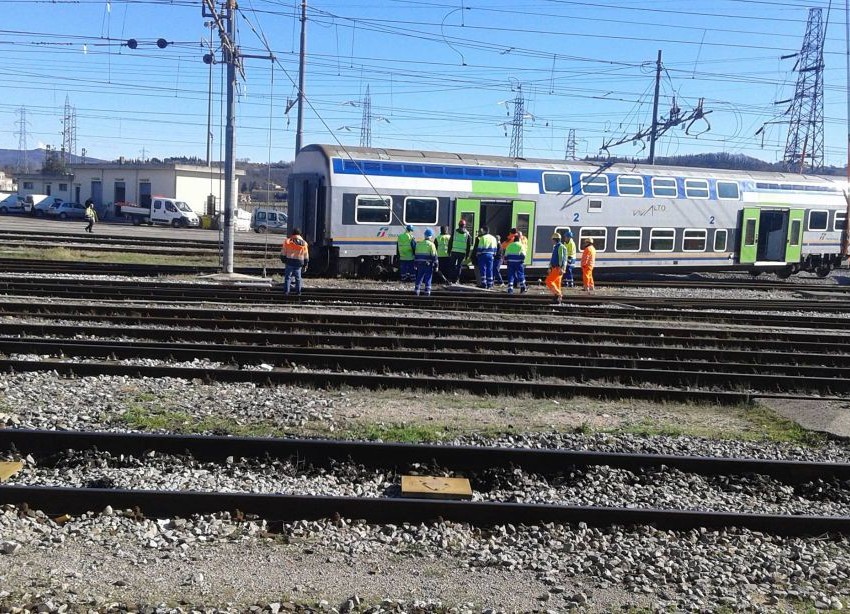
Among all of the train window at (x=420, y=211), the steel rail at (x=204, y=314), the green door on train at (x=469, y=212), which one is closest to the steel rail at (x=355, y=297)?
the steel rail at (x=204, y=314)

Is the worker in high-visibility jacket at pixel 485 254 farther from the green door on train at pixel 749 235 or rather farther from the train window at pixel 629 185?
the green door on train at pixel 749 235

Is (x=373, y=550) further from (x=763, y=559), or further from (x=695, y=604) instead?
(x=763, y=559)

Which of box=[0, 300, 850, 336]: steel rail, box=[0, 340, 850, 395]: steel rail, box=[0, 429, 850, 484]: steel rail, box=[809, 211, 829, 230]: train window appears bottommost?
box=[0, 429, 850, 484]: steel rail

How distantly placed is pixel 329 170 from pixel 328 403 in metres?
12.9

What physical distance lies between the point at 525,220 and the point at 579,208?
1850 millimetres

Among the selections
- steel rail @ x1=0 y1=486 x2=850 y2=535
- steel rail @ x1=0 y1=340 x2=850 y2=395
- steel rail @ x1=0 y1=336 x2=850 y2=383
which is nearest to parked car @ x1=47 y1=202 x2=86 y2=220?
steel rail @ x1=0 y1=336 x2=850 y2=383

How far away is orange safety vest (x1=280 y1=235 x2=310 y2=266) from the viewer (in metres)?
17.8

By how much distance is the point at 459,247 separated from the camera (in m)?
22.0

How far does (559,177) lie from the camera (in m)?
24.5

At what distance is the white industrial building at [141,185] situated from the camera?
65.4m

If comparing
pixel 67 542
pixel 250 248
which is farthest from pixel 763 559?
pixel 250 248

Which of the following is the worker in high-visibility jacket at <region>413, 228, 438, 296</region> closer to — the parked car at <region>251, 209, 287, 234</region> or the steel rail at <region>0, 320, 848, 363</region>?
the steel rail at <region>0, 320, 848, 363</region>

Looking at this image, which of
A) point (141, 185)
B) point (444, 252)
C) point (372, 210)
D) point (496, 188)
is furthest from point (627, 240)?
point (141, 185)

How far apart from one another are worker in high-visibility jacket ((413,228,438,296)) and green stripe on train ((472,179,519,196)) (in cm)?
493
